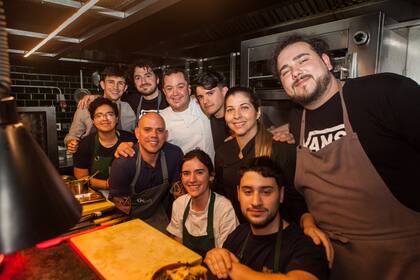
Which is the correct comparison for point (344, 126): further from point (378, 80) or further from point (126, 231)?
point (126, 231)

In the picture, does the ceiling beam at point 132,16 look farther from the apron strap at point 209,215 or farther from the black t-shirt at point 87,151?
the apron strap at point 209,215

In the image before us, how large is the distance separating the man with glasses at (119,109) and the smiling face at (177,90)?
2.67 ft

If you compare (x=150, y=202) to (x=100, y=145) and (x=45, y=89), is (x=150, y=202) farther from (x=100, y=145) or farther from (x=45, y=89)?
(x=45, y=89)

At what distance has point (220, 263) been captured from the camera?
1.25 metres

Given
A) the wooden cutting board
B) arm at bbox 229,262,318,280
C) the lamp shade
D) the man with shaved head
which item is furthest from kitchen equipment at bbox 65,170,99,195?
the lamp shade

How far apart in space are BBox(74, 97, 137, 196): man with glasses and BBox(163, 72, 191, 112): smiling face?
0.63 meters

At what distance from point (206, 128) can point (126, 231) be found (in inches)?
63.1

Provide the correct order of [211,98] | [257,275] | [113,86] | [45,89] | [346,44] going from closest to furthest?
[257,275] → [346,44] → [211,98] → [113,86] → [45,89]

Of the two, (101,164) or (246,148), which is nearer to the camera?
(246,148)

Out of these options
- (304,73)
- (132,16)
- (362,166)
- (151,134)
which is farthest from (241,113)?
(132,16)

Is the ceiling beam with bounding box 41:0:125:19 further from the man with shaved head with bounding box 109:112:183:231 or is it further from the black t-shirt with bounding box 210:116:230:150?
the black t-shirt with bounding box 210:116:230:150

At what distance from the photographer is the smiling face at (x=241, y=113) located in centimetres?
209

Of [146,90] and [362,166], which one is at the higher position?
[146,90]

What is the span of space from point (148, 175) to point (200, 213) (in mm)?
617
